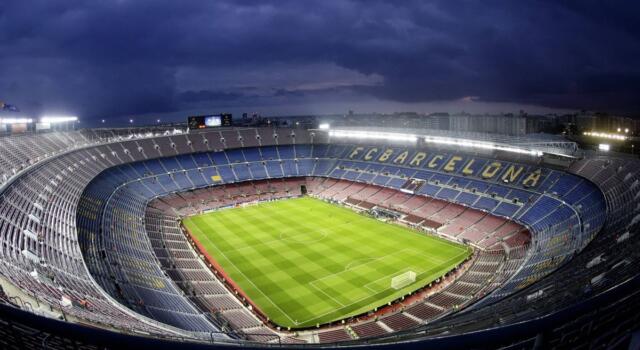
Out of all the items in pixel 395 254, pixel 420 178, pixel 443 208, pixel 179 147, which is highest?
pixel 179 147

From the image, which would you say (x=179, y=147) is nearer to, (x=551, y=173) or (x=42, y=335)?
(x=551, y=173)

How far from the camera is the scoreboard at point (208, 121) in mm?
78188

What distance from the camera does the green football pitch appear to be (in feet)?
102

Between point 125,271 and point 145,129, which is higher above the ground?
point 145,129

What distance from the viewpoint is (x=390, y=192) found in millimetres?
58875

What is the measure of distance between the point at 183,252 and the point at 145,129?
58425 mm

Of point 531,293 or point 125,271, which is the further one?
point 125,271

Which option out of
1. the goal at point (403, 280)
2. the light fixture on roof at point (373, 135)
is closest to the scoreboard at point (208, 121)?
the light fixture on roof at point (373, 135)

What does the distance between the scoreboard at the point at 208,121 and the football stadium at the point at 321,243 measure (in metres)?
5.81

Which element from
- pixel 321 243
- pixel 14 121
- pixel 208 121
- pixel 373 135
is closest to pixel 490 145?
pixel 373 135

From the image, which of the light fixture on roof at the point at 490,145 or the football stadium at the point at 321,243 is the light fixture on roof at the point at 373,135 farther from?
the light fixture on roof at the point at 490,145

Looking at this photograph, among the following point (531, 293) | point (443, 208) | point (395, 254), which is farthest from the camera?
point (443, 208)

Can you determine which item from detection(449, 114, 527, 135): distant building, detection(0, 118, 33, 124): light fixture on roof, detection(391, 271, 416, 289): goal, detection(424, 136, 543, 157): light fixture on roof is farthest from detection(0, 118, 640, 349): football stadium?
detection(449, 114, 527, 135): distant building

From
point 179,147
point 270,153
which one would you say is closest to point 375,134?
point 270,153
